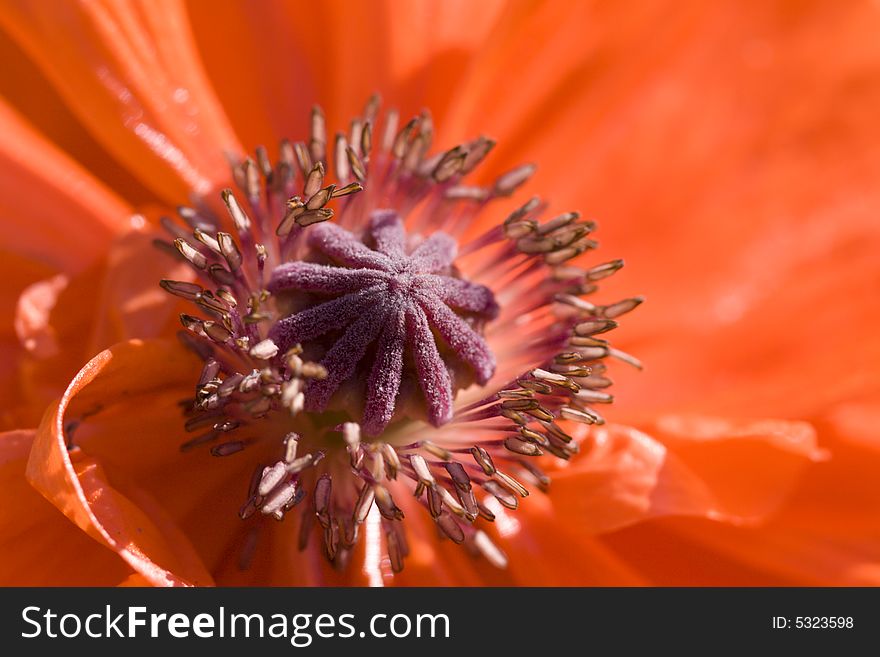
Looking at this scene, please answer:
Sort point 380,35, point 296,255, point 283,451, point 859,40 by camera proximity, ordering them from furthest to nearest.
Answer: point 859,40
point 380,35
point 296,255
point 283,451

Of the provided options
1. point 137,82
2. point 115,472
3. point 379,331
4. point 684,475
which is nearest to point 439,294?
point 379,331

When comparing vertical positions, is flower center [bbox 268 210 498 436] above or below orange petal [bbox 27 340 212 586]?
above

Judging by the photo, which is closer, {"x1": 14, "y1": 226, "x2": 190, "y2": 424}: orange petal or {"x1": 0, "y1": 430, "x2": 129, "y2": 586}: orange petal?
{"x1": 0, "y1": 430, "x2": 129, "y2": 586}: orange petal

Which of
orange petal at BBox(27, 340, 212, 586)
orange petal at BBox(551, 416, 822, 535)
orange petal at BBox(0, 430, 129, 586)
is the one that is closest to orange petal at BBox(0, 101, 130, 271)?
orange petal at BBox(27, 340, 212, 586)

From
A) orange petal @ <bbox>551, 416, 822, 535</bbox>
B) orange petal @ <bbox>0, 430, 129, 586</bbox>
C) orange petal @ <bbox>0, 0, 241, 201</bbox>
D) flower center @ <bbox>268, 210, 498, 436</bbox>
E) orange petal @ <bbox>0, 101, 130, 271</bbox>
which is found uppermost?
orange petal @ <bbox>0, 0, 241, 201</bbox>

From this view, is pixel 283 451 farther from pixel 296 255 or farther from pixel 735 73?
pixel 735 73

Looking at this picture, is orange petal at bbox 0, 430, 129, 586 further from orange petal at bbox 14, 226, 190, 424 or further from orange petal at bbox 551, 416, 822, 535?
orange petal at bbox 551, 416, 822, 535

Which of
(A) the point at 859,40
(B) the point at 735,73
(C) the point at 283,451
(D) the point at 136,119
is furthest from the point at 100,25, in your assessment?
(A) the point at 859,40
